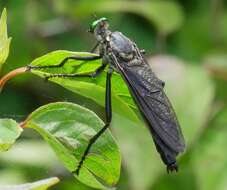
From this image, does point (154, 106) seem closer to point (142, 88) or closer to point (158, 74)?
point (142, 88)

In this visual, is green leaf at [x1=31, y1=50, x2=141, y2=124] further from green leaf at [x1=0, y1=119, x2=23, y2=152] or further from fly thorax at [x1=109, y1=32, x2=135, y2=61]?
fly thorax at [x1=109, y1=32, x2=135, y2=61]

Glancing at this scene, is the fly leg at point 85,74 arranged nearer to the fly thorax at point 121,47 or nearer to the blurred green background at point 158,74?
the fly thorax at point 121,47

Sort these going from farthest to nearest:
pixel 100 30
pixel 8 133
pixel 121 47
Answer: pixel 100 30, pixel 121 47, pixel 8 133

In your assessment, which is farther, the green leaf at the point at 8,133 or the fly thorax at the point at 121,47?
the fly thorax at the point at 121,47

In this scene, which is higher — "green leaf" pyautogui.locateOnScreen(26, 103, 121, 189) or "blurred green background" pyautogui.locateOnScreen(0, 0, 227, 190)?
"green leaf" pyautogui.locateOnScreen(26, 103, 121, 189)

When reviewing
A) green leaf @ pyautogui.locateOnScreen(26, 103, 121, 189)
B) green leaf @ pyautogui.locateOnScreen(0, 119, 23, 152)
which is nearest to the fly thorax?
green leaf @ pyautogui.locateOnScreen(26, 103, 121, 189)

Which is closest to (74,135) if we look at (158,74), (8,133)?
(8,133)

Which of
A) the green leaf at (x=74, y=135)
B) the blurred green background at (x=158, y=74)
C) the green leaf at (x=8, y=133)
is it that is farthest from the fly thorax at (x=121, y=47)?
the green leaf at (x=8, y=133)
